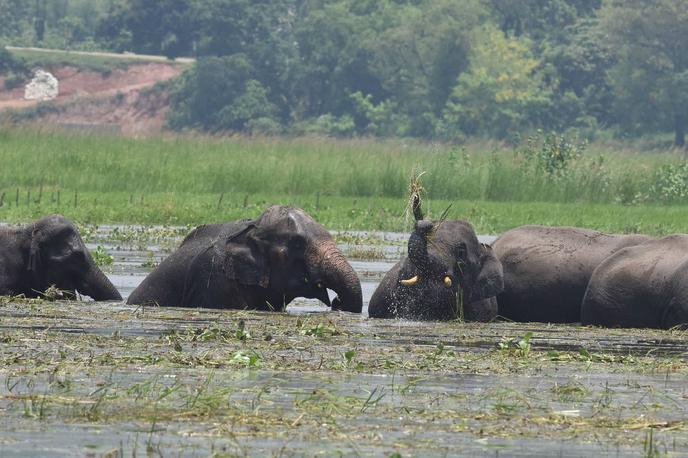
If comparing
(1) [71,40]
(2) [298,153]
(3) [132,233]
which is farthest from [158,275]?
(1) [71,40]

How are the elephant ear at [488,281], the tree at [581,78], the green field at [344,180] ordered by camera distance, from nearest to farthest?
the elephant ear at [488,281] → the green field at [344,180] → the tree at [581,78]

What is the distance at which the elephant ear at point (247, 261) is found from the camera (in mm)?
15672

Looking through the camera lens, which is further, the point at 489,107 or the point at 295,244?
the point at 489,107

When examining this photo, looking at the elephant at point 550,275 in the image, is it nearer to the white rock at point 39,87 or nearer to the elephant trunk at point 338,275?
the elephant trunk at point 338,275

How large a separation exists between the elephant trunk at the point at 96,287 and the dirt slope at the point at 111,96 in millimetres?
73392

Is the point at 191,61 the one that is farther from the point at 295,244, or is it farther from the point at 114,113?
the point at 295,244

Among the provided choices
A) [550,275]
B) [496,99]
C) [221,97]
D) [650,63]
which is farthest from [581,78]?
[550,275]

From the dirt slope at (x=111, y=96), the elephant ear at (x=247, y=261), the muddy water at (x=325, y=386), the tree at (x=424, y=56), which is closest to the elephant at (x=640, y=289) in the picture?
the muddy water at (x=325, y=386)

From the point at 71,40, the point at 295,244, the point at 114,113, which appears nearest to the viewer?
the point at 295,244

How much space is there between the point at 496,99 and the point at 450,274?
221 feet

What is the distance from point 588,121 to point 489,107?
412 cm

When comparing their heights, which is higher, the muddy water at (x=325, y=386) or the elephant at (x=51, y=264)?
the muddy water at (x=325, y=386)

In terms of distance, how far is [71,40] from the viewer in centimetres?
10769

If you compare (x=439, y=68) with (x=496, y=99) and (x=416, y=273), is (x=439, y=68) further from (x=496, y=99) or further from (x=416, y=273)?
(x=416, y=273)
